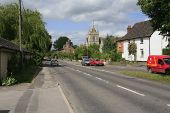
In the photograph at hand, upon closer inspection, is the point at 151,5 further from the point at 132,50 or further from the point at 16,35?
the point at 132,50

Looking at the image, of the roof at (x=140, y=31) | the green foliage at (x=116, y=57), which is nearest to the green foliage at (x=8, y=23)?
the roof at (x=140, y=31)

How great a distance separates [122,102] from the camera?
15.0 m

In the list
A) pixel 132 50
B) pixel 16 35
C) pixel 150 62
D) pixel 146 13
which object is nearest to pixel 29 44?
pixel 16 35

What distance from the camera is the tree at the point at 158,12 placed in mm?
28003

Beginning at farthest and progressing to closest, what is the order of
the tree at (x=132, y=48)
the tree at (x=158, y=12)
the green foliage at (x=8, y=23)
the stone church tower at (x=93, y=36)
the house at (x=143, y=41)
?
the stone church tower at (x=93, y=36)
the tree at (x=132, y=48)
the house at (x=143, y=41)
the green foliage at (x=8, y=23)
the tree at (x=158, y=12)

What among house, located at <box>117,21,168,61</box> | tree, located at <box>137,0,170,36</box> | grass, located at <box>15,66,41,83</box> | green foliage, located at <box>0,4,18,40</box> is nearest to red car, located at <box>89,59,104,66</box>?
house, located at <box>117,21,168,61</box>

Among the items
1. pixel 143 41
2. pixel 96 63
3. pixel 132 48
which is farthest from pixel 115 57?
pixel 96 63

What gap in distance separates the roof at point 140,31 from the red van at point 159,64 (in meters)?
34.6

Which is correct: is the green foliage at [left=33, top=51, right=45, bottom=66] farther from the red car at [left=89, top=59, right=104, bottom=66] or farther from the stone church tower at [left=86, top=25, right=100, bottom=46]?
the stone church tower at [left=86, top=25, right=100, bottom=46]

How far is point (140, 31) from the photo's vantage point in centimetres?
7825

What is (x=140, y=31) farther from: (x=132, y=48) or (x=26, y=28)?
(x=26, y=28)

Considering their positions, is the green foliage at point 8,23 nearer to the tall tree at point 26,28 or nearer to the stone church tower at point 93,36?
the tall tree at point 26,28

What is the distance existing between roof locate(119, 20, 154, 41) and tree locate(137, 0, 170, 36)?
1666 inches

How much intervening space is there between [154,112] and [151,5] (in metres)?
17.3
